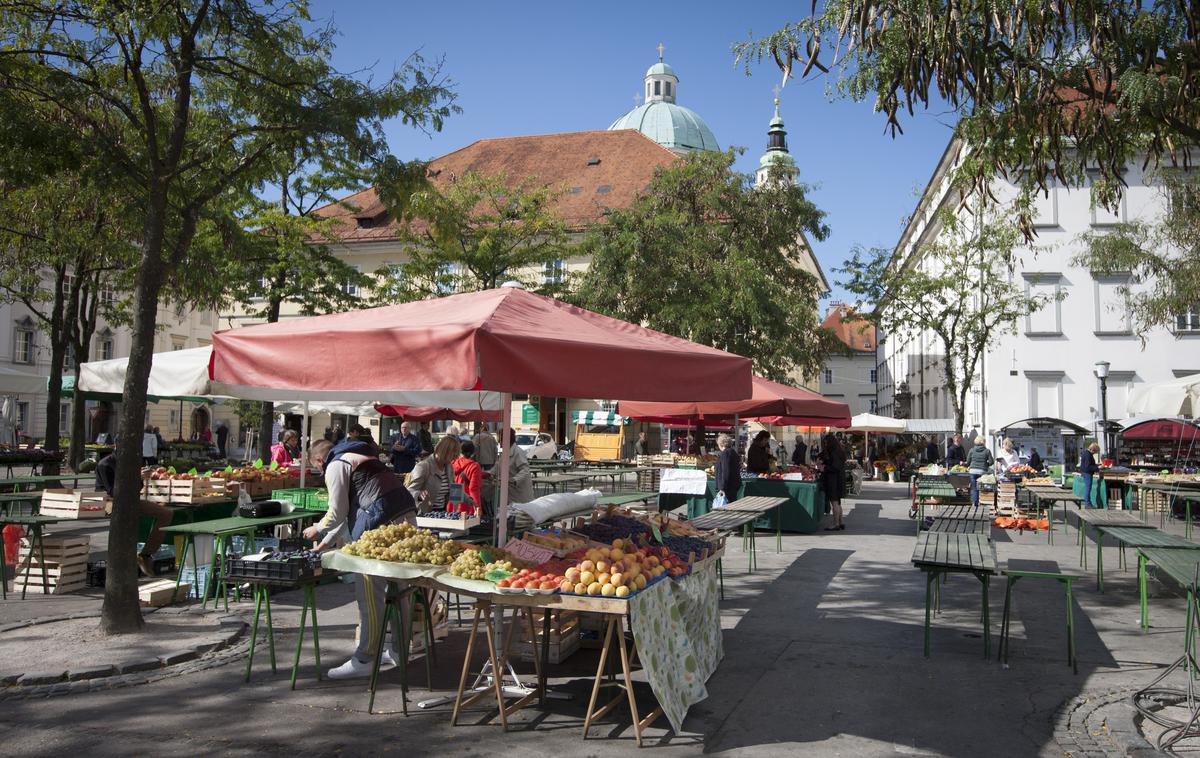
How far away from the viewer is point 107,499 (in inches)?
416

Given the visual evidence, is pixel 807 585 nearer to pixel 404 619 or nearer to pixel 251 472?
pixel 404 619

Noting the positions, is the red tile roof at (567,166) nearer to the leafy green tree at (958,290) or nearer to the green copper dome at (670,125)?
the leafy green tree at (958,290)

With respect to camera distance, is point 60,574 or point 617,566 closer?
point 617,566

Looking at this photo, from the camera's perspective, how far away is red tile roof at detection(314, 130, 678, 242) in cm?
4700

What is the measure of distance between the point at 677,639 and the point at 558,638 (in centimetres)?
137

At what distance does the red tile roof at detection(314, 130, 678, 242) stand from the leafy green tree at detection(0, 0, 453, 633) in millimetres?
35930

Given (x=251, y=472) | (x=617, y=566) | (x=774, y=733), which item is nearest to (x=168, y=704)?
(x=617, y=566)

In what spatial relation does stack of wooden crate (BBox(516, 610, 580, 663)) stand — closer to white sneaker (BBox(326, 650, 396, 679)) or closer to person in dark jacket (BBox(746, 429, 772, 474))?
white sneaker (BBox(326, 650, 396, 679))

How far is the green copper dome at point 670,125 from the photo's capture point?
7475 cm

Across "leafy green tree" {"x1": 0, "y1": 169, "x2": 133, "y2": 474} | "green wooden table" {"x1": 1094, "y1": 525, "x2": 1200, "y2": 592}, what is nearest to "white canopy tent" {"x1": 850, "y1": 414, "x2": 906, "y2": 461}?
"green wooden table" {"x1": 1094, "y1": 525, "x2": 1200, "y2": 592}

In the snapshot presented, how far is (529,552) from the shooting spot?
5730 mm

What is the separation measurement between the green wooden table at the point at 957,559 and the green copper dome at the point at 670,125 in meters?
68.0

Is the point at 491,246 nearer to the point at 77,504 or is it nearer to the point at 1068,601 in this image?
the point at 77,504

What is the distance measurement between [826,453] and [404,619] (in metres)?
11.7
